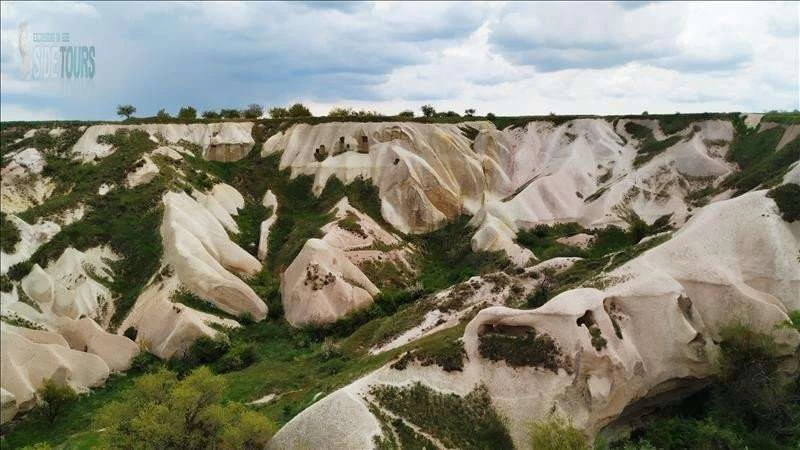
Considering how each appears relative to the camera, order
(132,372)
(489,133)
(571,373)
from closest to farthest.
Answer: (571,373) < (132,372) < (489,133)

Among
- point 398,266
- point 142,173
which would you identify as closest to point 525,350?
point 398,266

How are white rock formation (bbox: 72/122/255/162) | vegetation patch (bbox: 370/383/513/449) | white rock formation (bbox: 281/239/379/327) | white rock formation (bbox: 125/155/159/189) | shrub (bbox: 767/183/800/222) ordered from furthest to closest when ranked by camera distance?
white rock formation (bbox: 72/122/255/162)
white rock formation (bbox: 125/155/159/189)
white rock formation (bbox: 281/239/379/327)
shrub (bbox: 767/183/800/222)
vegetation patch (bbox: 370/383/513/449)

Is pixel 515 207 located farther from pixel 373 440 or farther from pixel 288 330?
pixel 373 440

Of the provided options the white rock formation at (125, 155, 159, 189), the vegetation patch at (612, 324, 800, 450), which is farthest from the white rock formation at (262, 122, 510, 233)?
the vegetation patch at (612, 324, 800, 450)

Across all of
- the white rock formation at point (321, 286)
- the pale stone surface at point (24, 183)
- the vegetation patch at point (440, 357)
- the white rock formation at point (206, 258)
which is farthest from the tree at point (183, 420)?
the pale stone surface at point (24, 183)

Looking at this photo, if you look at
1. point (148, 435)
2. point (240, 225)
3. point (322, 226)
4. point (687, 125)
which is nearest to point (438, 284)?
point (322, 226)

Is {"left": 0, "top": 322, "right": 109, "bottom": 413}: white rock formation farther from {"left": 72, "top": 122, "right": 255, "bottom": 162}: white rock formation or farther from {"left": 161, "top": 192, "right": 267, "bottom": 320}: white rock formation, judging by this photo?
{"left": 72, "top": 122, "right": 255, "bottom": 162}: white rock formation

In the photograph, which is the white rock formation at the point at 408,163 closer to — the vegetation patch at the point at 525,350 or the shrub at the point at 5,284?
the shrub at the point at 5,284
